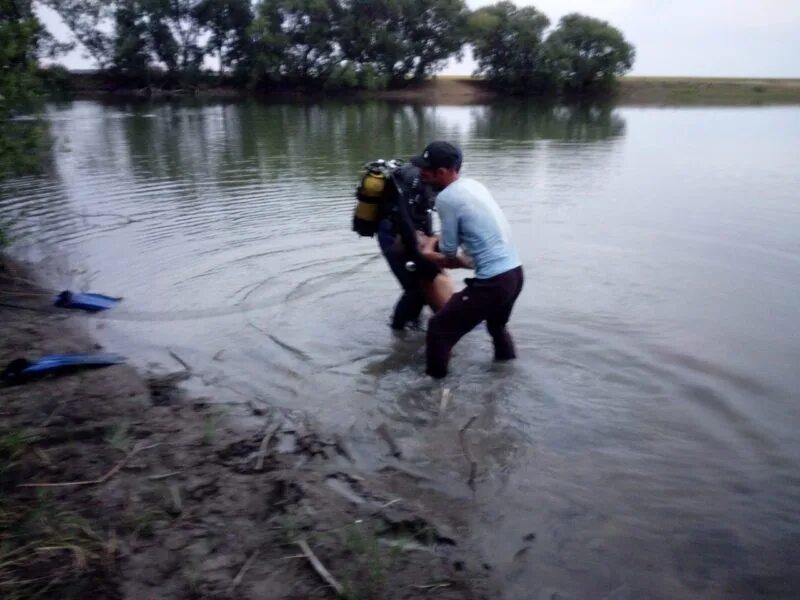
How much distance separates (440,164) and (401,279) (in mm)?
1950

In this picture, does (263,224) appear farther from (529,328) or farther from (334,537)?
(334,537)

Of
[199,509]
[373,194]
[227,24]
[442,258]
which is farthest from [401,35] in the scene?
[199,509]

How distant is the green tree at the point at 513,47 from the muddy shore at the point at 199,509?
6918 cm

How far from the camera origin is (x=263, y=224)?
12.7m

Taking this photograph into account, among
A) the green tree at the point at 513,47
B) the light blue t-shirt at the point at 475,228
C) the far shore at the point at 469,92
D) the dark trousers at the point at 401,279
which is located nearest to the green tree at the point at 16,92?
the dark trousers at the point at 401,279

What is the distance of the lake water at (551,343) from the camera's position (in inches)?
176

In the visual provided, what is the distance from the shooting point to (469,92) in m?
72.2

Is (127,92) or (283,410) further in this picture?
(127,92)

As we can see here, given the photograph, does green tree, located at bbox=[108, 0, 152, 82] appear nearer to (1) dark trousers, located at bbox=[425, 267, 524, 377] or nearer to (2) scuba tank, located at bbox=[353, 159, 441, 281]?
(2) scuba tank, located at bbox=[353, 159, 441, 281]

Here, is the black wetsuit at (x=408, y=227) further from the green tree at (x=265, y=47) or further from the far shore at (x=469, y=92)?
the green tree at (x=265, y=47)

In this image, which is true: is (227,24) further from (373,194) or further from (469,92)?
(373,194)

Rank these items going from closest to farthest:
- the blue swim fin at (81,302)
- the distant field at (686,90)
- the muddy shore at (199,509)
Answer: the muddy shore at (199,509) < the blue swim fin at (81,302) < the distant field at (686,90)

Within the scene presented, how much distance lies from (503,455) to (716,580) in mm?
A: 1727

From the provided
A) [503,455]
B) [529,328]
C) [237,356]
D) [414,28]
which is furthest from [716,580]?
[414,28]
